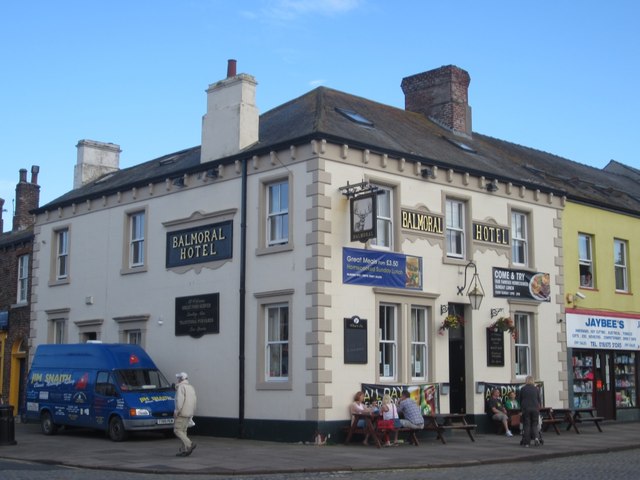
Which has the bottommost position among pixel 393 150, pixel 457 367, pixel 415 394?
pixel 415 394

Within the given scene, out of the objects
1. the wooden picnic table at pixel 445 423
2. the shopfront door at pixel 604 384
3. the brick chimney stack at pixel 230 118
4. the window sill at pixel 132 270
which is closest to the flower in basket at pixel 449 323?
the wooden picnic table at pixel 445 423

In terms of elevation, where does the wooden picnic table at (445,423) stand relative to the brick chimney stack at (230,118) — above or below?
below

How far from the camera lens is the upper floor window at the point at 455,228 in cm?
2425

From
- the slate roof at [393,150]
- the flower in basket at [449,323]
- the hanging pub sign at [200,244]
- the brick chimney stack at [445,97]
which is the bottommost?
the flower in basket at [449,323]

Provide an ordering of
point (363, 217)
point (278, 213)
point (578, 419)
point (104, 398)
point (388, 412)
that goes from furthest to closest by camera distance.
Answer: point (578, 419) < point (278, 213) < point (104, 398) < point (363, 217) < point (388, 412)

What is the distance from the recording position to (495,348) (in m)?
24.5

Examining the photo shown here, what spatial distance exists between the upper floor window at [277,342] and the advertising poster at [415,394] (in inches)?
77.8

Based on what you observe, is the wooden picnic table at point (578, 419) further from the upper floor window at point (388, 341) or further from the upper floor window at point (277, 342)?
the upper floor window at point (277, 342)

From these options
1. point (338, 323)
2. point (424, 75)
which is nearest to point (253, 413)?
point (338, 323)

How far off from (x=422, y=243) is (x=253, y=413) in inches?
238

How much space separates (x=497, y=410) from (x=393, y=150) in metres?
7.33

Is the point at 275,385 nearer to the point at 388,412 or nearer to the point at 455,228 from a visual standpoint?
the point at 388,412

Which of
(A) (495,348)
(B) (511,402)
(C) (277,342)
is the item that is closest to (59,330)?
→ (C) (277,342)

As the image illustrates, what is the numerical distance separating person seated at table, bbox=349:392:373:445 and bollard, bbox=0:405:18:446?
7661 millimetres
